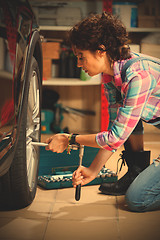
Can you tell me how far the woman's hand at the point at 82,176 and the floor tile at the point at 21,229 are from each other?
202mm

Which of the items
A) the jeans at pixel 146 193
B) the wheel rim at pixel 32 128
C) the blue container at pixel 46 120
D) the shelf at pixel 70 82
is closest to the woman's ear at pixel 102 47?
the wheel rim at pixel 32 128

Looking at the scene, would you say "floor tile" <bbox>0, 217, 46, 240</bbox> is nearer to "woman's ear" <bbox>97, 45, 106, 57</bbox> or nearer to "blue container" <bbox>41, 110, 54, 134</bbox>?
"woman's ear" <bbox>97, 45, 106, 57</bbox>

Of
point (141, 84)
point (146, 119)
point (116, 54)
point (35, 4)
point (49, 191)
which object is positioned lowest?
point (49, 191)

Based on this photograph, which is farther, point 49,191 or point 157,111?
A: point 49,191

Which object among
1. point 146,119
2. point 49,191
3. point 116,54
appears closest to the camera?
point 116,54

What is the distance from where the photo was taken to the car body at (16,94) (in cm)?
95

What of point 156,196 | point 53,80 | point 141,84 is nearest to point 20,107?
point 141,84

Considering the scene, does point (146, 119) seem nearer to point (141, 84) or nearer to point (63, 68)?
point (141, 84)

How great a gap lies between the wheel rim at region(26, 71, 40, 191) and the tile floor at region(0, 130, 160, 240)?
0.14 metres

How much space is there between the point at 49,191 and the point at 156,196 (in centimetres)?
57

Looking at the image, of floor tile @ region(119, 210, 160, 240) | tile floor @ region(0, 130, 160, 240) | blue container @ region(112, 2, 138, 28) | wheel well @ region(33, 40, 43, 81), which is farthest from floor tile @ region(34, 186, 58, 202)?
blue container @ region(112, 2, 138, 28)

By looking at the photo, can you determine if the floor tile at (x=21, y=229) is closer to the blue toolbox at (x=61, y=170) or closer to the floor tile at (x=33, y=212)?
the floor tile at (x=33, y=212)

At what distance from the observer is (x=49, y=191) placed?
5.86ft

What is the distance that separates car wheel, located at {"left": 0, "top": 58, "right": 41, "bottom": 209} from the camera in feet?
4.36
